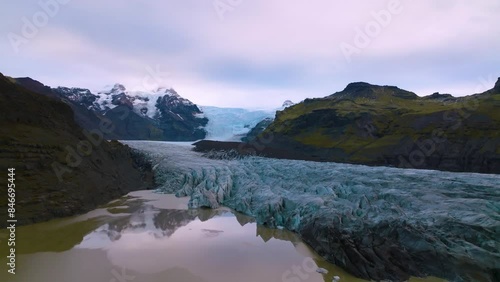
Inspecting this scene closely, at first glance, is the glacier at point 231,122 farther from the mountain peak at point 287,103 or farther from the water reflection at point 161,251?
the water reflection at point 161,251

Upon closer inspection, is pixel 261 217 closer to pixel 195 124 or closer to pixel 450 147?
pixel 450 147

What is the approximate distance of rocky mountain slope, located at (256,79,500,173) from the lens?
33.6 meters

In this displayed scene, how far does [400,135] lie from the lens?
42281 millimetres

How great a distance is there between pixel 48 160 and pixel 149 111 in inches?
4559

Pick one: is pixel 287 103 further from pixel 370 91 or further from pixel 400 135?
pixel 400 135

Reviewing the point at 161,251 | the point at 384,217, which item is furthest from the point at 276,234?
the point at 161,251

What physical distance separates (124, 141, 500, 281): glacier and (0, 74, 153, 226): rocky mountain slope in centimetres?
444

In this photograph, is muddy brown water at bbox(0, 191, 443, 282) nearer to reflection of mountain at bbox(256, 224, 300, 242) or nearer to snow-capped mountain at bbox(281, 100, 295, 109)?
reflection of mountain at bbox(256, 224, 300, 242)

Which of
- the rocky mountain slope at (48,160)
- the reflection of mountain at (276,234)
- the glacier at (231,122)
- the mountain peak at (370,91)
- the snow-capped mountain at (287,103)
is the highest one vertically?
the snow-capped mountain at (287,103)

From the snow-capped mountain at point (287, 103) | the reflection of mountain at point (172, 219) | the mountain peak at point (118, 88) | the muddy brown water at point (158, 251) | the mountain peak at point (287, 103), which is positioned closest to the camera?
the muddy brown water at point (158, 251)

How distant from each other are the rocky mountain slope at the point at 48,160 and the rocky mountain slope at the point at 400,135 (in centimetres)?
3017

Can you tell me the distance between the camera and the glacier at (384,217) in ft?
25.9

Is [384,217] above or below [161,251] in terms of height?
above

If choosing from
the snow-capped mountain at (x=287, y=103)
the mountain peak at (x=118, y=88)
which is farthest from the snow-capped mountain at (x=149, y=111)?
the snow-capped mountain at (x=287, y=103)
